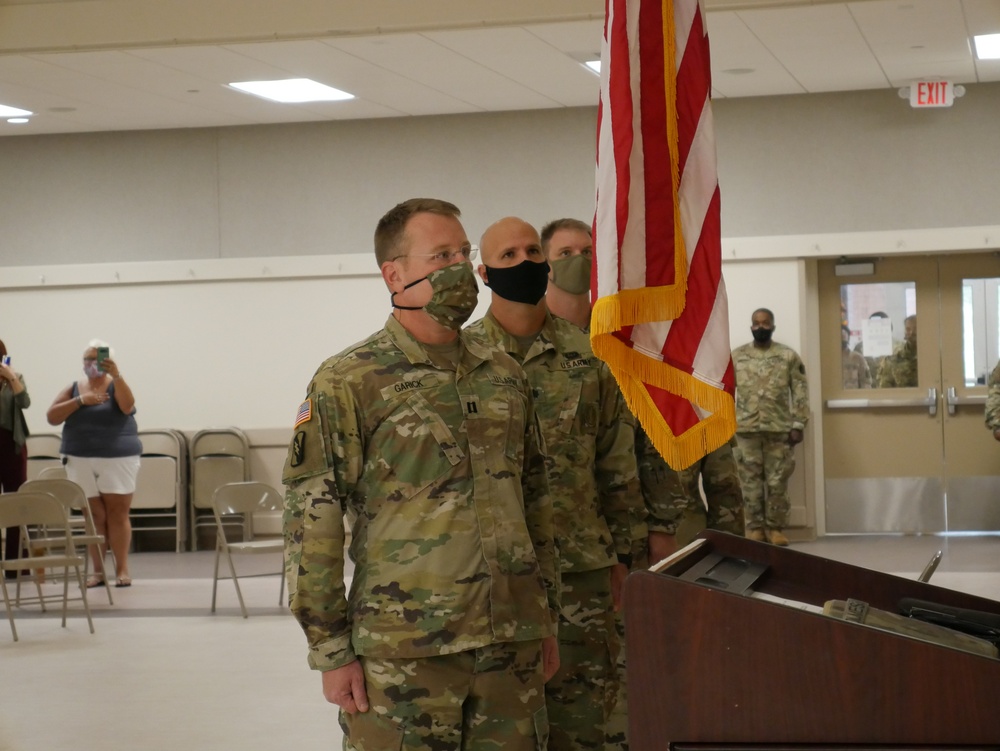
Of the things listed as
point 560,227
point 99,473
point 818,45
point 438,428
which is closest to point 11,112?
point 99,473

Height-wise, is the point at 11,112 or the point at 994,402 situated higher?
the point at 11,112

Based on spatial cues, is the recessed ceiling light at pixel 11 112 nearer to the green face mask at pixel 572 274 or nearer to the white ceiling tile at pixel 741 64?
the white ceiling tile at pixel 741 64

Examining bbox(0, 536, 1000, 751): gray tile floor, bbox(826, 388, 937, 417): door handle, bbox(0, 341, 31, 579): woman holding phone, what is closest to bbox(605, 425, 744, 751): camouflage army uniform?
bbox(0, 536, 1000, 751): gray tile floor

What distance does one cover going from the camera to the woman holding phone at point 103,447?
9344mm

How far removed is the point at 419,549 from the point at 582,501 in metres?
0.89

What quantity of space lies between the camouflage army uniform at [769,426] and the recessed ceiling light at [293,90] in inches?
164

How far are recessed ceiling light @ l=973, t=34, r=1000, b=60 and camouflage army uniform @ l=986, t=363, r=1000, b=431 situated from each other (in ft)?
7.93

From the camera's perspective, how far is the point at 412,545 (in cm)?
265

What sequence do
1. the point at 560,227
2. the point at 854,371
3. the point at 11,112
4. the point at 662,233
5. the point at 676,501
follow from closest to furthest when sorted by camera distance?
the point at 662,233 → the point at 676,501 → the point at 560,227 → the point at 11,112 → the point at 854,371

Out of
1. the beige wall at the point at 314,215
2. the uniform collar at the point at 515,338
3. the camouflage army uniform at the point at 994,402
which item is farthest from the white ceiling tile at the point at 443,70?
the uniform collar at the point at 515,338

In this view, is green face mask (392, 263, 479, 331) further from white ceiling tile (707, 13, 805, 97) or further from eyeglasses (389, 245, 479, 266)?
white ceiling tile (707, 13, 805, 97)

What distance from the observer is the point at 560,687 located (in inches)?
130

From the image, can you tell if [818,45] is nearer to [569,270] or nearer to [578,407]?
[569,270]

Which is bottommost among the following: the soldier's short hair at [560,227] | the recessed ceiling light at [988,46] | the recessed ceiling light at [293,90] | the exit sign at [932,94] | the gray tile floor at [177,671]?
the gray tile floor at [177,671]
